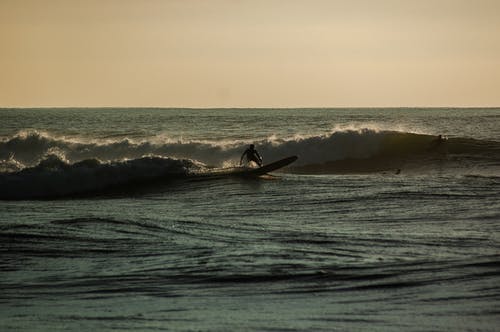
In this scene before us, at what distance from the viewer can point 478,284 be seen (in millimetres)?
10305

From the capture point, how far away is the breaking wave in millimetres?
26922

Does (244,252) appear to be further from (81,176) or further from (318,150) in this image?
(318,150)

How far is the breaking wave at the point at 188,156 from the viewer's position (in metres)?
26.9

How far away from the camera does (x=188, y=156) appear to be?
40469 millimetres

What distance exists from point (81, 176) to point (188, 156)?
13.4 meters

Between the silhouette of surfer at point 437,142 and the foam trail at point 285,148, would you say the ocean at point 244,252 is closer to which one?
the foam trail at point 285,148

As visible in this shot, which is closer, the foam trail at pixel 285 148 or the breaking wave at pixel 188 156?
the breaking wave at pixel 188 156

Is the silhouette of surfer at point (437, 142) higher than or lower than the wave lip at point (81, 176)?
higher

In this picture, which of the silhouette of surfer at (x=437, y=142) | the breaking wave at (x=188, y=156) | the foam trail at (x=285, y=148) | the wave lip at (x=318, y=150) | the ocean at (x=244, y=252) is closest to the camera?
the ocean at (x=244, y=252)

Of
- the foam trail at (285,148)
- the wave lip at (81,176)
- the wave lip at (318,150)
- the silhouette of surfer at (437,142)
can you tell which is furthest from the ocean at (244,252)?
the silhouette of surfer at (437,142)

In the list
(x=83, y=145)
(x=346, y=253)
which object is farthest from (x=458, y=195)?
(x=83, y=145)

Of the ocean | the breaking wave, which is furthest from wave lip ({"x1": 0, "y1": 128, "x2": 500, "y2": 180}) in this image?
the ocean

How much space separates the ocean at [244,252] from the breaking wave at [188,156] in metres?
0.16

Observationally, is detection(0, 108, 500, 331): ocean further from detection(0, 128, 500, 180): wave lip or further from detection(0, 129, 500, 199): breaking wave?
detection(0, 128, 500, 180): wave lip
